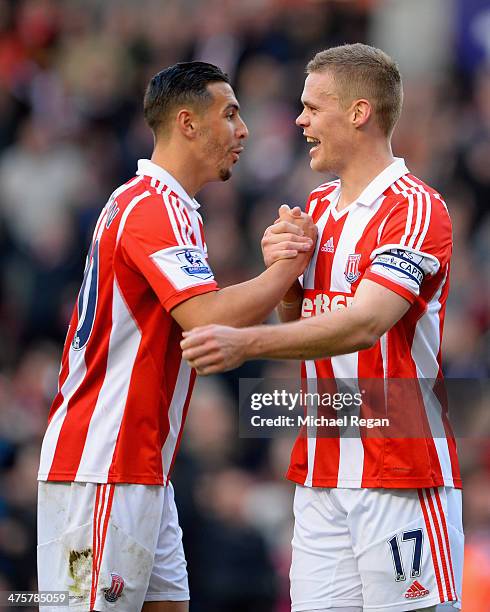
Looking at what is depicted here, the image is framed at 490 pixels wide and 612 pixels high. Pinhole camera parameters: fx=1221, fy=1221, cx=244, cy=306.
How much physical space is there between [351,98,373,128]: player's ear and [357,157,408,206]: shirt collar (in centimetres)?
20

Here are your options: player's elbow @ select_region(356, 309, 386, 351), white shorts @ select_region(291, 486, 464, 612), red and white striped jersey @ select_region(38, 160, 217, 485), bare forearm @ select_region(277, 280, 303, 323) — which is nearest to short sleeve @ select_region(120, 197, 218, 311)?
red and white striped jersey @ select_region(38, 160, 217, 485)

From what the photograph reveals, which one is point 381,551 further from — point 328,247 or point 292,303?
point 328,247

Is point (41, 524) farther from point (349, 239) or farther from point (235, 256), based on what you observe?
point (235, 256)

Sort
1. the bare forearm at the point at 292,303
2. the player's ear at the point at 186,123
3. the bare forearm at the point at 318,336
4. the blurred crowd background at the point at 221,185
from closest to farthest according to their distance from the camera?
1. the bare forearm at the point at 318,336
2. the bare forearm at the point at 292,303
3. the player's ear at the point at 186,123
4. the blurred crowd background at the point at 221,185

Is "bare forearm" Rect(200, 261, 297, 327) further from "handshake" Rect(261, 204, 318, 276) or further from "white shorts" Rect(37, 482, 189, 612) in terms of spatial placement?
"white shorts" Rect(37, 482, 189, 612)

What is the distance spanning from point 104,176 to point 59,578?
584 centimetres

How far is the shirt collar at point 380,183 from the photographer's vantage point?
4.57 metres

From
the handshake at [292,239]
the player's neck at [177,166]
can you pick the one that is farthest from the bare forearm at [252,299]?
the player's neck at [177,166]

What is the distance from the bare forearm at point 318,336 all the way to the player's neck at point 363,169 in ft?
2.07

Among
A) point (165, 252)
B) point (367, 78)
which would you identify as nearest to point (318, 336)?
point (165, 252)

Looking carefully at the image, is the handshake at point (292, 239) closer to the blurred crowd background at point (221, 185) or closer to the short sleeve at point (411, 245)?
the short sleeve at point (411, 245)

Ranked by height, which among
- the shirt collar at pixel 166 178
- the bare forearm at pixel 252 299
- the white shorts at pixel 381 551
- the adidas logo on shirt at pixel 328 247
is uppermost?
the shirt collar at pixel 166 178

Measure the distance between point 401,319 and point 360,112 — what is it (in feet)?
2.66

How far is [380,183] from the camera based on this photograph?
15.1ft
